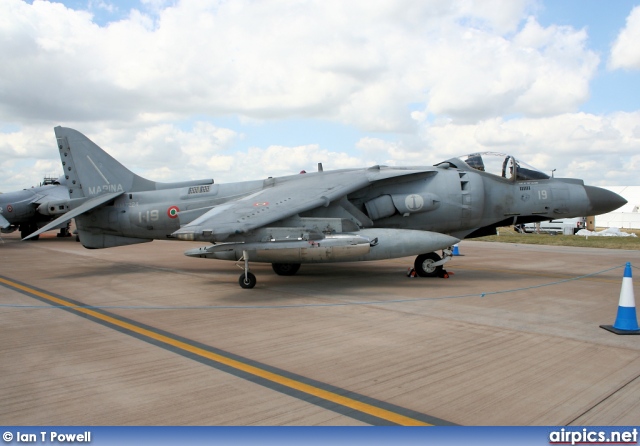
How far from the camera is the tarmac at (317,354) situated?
3.77 meters

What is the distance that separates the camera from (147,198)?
40.2ft

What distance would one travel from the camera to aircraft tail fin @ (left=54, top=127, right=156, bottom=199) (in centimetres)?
1277

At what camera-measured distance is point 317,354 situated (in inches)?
208

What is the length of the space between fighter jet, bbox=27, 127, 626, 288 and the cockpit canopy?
0.08 feet

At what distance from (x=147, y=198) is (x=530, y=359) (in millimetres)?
10008

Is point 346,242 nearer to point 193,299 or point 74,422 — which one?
point 193,299

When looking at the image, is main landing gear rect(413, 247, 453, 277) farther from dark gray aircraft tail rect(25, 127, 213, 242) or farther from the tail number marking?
the tail number marking

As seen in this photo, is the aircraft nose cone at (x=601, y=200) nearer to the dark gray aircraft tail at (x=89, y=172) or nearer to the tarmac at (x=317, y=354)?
the tarmac at (x=317, y=354)

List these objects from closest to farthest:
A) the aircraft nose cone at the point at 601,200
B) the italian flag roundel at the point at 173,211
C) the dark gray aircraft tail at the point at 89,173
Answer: the aircraft nose cone at the point at 601,200, the italian flag roundel at the point at 173,211, the dark gray aircraft tail at the point at 89,173

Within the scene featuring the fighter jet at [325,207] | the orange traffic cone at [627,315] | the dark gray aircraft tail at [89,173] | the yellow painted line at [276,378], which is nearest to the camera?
the yellow painted line at [276,378]

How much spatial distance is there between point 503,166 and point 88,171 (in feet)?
35.0

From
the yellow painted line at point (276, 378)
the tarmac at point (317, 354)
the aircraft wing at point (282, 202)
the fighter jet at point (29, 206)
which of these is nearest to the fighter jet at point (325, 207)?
the aircraft wing at point (282, 202)

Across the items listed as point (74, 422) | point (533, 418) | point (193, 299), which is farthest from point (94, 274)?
point (533, 418)

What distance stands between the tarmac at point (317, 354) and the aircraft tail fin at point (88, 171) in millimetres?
3212
